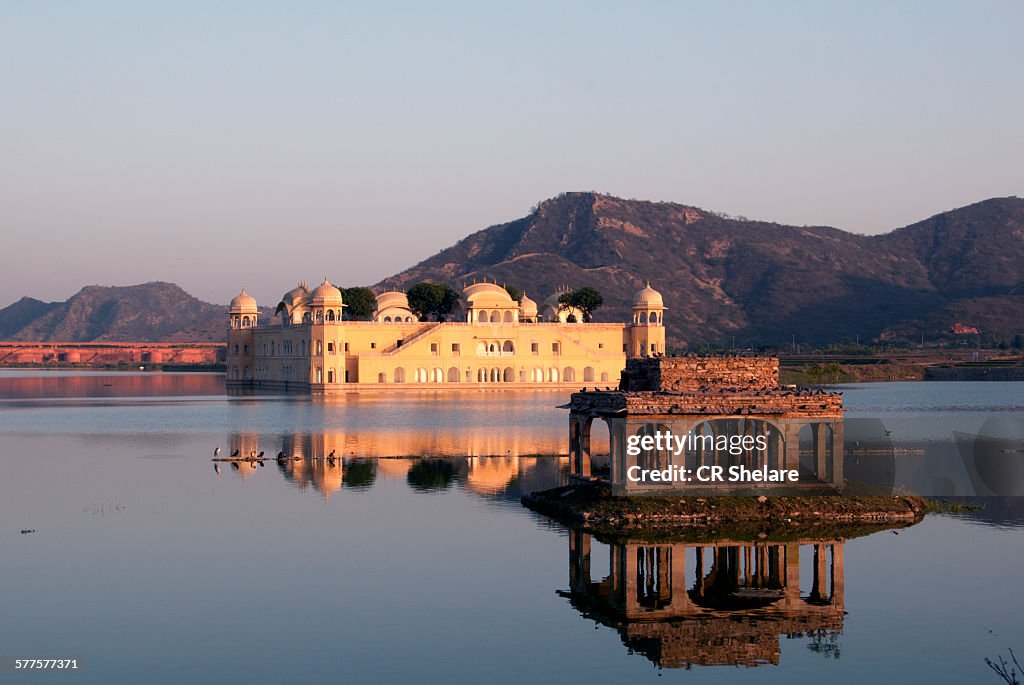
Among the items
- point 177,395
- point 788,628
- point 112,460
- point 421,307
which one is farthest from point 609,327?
point 788,628

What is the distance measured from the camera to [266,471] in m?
43.1

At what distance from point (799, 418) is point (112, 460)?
2495cm

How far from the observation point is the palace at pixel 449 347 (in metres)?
102

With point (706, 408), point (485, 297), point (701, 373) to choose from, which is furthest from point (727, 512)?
point (485, 297)

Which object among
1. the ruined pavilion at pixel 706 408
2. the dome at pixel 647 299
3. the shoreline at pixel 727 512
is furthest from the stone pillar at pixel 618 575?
the dome at pixel 647 299

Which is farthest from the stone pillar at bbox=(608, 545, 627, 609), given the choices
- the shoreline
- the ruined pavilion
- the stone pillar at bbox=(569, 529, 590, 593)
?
the ruined pavilion

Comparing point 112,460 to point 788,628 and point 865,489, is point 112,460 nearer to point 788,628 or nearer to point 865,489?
point 865,489

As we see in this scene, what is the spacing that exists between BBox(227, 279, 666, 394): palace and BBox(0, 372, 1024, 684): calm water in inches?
2318

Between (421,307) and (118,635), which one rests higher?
(421,307)

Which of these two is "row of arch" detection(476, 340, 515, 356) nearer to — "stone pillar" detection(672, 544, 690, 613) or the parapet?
the parapet

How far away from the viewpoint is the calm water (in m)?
19.7

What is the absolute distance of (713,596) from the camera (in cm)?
2355

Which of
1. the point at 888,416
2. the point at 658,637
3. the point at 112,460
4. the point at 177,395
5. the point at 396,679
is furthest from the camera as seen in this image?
the point at 177,395

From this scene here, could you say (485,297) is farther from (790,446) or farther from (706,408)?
(706,408)
